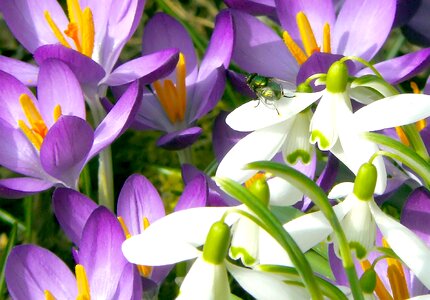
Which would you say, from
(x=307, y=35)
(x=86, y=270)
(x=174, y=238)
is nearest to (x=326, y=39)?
(x=307, y=35)

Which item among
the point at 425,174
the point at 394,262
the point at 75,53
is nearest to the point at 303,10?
the point at 75,53

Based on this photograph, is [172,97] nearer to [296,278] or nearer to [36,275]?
[36,275]

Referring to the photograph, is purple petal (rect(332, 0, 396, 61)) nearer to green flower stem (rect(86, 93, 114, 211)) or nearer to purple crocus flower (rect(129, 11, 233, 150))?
purple crocus flower (rect(129, 11, 233, 150))

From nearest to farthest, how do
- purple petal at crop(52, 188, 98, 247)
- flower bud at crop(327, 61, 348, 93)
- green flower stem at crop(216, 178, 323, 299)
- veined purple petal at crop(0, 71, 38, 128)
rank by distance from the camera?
green flower stem at crop(216, 178, 323, 299) < flower bud at crop(327, 61, 348, 93) < purple petal at crop(52, 188, 98, 247) < veined purple petal at crop(0, 71, 38, 128)

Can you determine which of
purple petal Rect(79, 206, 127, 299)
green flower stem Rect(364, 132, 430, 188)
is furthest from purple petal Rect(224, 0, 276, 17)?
green flower stem Rect(364, 132, 430, 188)

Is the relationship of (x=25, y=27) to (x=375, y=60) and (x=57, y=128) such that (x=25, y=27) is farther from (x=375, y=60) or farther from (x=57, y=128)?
(x=375, y=60)

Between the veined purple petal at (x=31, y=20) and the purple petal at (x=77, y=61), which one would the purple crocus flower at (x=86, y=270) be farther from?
the veined purple petal at (x=31, y=20)
